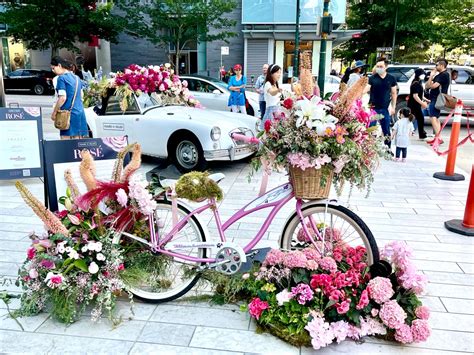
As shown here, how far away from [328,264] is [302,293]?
0.32 metres

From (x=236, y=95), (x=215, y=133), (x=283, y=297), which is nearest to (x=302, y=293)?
(x=283, y=297)

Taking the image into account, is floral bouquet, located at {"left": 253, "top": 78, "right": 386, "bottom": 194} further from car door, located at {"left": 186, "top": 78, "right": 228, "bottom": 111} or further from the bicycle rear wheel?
car door, located at {"left": 186, "top": 78, "right": 228, "bottom": 111}

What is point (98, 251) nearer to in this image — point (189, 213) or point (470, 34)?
point (189, 213)

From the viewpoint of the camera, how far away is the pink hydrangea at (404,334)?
2699 millimetres

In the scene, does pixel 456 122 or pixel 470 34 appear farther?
pixel 470 34

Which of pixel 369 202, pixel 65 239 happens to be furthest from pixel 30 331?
pixel 369 202

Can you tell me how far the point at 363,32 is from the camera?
2352 cm

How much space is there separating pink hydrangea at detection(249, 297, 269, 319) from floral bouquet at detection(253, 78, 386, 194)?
3.11 ft

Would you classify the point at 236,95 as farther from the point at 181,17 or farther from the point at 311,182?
the point at 181,17

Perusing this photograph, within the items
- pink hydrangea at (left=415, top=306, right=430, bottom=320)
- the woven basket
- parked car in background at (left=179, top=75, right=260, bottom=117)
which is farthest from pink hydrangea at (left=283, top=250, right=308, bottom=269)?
parked car in background at (left=179, top=75, right=260, bottom=117)

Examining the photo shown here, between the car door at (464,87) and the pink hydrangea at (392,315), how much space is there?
1229cm

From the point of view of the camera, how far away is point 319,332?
8.77 ft

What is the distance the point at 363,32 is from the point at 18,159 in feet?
70.7

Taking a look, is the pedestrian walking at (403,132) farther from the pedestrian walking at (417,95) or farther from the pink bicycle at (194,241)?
the pink bicycle at (194,241)
